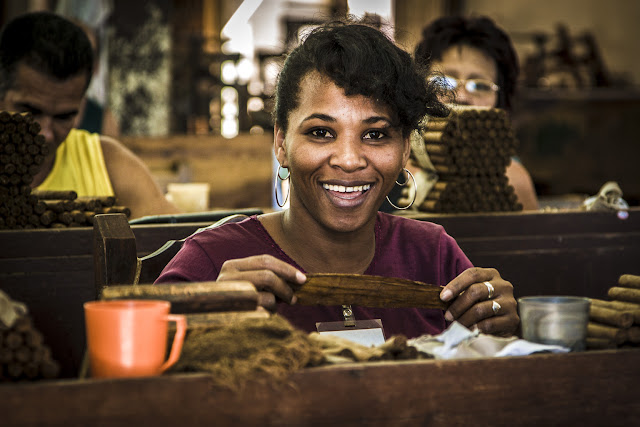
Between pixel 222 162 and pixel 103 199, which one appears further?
pixel 222 162

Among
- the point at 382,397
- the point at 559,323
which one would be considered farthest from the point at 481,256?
the point at 382,397

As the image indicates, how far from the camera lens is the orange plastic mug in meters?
0.91

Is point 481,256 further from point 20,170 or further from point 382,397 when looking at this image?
point 382,397

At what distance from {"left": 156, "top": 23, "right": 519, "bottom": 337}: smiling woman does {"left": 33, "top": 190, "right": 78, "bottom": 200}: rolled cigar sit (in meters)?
0.93

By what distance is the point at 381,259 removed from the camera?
1.81 meters

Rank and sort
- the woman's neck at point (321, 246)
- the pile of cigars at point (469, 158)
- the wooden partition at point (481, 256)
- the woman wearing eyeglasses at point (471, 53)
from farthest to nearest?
the woman wearing eyeglasses at point (471, 53) → the pile of cigars at point (469, 158) → the wooden partition at point (481, 256) → the woman's neck at point (321, 246)

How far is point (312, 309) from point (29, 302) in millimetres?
1131

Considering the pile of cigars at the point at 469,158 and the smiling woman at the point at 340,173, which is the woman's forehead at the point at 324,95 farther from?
the pile of cigars at the point at 469,158

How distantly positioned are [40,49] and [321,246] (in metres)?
1.63

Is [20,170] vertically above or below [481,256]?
above

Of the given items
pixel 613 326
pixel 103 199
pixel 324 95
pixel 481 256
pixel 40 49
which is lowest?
pixel 481 256

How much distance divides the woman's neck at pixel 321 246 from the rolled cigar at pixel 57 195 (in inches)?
38.1

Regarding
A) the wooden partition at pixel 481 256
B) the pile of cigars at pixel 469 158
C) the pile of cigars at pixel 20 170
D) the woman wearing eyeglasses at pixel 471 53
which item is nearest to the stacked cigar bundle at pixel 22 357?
the wooden partition at pixel 481 256

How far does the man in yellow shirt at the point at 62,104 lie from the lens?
9.13 feet
